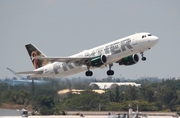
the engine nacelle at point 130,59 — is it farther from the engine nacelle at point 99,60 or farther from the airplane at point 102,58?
the engine nacelle at point 99,60

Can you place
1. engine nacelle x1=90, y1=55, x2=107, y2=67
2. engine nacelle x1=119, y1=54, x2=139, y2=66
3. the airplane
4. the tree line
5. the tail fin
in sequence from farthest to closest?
the tail fin → the tree line → engine nacelle x1=119, y1=54, x2=139, y2=66 → engine nacelle x1=90, y1=55, x2=107, y2=67 → the airplane

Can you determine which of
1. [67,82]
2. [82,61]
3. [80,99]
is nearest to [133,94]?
[80,99]

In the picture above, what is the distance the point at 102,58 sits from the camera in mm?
101250

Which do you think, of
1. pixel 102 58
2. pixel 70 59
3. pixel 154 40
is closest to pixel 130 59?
pixel 102 58

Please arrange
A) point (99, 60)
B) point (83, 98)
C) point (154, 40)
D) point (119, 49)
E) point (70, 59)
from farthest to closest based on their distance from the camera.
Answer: point (83, 98) < point (70, 59) < point (99, 60) < point (119, 49) < point (154, 40)

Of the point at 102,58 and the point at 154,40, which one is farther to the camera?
the point at 102,58

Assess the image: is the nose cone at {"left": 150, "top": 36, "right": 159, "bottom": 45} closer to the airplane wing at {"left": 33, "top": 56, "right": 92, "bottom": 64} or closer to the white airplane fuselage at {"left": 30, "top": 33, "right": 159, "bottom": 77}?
the white airplane fuselage at {"left": 30, "top": 33, "right": 159, "bottom": 77}

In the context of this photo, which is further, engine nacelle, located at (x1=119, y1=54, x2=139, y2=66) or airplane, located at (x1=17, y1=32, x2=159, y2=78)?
engine nacelle, located at (x1=119, y1=54, x2=139, y2=66)

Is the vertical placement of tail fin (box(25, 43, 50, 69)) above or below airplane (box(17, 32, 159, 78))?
above

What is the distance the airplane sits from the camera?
98938 mm

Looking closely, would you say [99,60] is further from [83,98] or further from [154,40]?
[83,98]

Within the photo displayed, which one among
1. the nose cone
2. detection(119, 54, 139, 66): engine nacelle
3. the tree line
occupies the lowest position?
the tree line

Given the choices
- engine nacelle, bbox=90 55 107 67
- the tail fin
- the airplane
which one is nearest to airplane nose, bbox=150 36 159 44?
the airplane

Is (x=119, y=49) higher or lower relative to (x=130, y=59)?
higher
